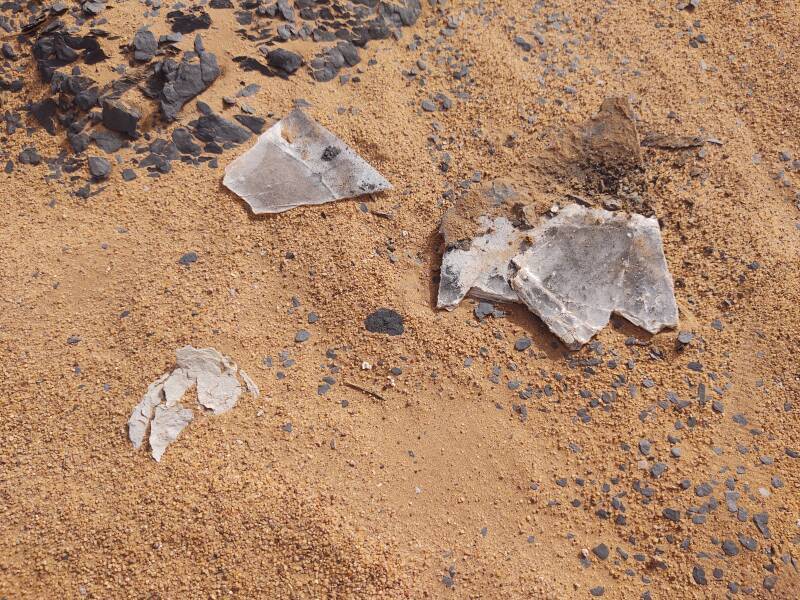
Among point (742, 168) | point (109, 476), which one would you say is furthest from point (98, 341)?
point (742, 168)

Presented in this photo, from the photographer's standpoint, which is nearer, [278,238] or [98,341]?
[98,341]

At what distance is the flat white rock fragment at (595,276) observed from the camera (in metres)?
2.96

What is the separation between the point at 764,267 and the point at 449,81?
2.17 m

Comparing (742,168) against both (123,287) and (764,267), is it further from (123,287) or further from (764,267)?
(123,287)

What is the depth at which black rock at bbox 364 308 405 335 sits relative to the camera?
3008 mm

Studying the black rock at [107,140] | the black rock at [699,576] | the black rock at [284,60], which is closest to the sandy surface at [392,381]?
the black rock at [699,576]

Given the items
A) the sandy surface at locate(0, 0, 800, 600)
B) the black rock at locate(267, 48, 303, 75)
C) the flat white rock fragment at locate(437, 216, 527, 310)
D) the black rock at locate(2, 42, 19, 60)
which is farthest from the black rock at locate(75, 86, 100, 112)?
the flat white rock fragment at locate(437, 216, 527, 310)

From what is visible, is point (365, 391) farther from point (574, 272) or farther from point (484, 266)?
point (574, 272)

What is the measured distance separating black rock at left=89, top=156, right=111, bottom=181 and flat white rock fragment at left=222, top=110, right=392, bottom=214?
2.31 feet

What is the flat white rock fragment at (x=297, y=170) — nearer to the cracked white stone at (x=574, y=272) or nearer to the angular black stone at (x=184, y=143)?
the angular black stone at (x=184, y=143)

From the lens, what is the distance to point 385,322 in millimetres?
3025

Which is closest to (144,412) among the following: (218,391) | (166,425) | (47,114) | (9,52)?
(166,425)

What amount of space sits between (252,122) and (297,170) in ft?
1.60

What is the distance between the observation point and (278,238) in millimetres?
3279
